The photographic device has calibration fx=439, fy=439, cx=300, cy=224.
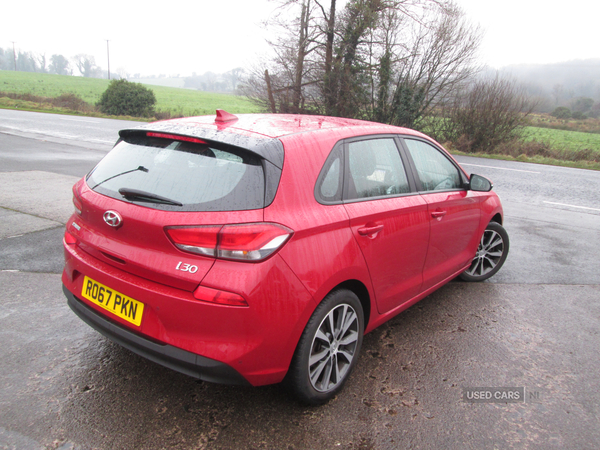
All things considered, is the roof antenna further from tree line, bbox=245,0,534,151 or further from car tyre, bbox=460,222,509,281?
tree line, bbox=245,0,534,151

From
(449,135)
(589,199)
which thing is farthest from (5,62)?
(589,199)

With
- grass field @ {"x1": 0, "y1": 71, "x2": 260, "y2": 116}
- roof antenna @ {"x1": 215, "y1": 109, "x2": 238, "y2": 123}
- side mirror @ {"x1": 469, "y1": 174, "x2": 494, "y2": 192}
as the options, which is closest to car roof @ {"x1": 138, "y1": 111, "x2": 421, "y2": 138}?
roof antenna @ {"x1": 215, "y1": 109, "x2": 238, "y2": 123}

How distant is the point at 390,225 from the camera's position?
109 inches

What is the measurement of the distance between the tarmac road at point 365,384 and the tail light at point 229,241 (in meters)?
0.95

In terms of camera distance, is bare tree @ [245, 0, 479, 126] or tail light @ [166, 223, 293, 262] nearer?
tail light @ [166, 223, 293, 262]

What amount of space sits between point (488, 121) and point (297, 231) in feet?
68.2

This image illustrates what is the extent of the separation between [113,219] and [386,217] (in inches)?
62.0

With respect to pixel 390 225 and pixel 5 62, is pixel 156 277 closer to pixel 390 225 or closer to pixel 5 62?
pixel 390 225

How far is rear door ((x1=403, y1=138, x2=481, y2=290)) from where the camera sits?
10.8ft

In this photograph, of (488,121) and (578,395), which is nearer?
Answer: (578,395)

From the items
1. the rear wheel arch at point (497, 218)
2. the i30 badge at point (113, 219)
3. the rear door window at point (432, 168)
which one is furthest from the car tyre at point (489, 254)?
the i30 badge at point (113, 219)

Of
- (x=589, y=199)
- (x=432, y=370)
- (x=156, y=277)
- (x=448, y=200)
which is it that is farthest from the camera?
(x=589, y=199)

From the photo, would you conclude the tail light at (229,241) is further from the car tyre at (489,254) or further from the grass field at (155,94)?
the grass field at (155,94)

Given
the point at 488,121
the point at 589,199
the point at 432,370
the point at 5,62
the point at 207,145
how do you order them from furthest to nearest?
1. the point at 5,62
2. the point at 488,121
3. the point at 589,199
4. the point at 432,370
5. the point at 207,145
